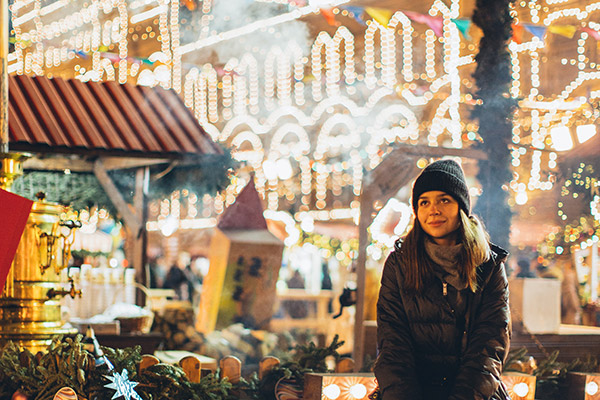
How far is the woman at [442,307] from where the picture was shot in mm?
3174

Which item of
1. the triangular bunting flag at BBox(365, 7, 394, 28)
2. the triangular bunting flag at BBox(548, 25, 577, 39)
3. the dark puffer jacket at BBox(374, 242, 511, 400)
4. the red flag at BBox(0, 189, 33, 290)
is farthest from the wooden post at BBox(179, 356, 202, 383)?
the triangular bunting flag at BBox(548, 25, 577, 39)

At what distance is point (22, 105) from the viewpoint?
8164 millimetres

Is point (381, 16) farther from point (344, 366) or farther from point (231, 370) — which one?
point (231, 370)

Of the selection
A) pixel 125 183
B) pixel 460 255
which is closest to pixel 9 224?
pixel 460 255

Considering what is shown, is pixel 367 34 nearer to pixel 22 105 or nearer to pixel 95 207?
pixel 95 207

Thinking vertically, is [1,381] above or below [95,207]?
below

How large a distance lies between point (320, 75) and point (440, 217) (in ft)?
36.6

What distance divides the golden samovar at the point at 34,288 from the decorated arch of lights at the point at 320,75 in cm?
439

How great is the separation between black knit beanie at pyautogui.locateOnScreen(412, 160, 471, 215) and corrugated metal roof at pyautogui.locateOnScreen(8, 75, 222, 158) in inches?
204

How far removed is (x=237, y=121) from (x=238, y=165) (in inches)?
425

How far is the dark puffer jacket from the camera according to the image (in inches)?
124

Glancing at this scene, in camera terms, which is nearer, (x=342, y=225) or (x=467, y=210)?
(x=467, y=210)

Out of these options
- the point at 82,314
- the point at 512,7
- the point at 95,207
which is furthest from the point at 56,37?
the point at 512,7

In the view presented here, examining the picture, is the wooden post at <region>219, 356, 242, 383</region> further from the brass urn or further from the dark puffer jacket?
the dark puffer jacket
